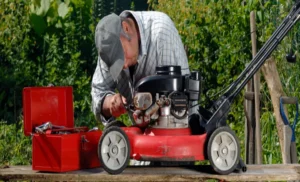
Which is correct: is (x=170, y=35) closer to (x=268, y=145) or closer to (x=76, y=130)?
(x=76, y=130)

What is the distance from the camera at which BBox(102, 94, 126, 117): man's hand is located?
3.44 m

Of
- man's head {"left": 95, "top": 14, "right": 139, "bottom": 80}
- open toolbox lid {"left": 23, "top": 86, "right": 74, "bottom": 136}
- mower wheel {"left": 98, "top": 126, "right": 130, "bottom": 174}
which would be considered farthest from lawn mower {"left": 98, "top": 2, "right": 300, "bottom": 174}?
open toolbox lid {"left": 23, "top": 86, "right": 74, "bottom": 136}

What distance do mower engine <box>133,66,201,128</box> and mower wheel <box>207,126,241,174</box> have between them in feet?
0.50

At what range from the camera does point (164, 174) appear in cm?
317

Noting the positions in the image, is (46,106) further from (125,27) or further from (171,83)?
(171,83)

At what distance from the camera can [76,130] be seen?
3.46 meters

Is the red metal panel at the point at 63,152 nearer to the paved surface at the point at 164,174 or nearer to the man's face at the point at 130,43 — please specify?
the paved surface at the point at 164,174

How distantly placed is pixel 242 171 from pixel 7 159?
13.6 feet

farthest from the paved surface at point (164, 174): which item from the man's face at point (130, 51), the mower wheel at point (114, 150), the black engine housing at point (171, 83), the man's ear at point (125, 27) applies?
the man's ear at point (125, 27)

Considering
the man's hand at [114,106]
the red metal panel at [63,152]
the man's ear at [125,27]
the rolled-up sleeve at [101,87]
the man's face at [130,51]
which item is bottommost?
the red metal panel at [63,152]

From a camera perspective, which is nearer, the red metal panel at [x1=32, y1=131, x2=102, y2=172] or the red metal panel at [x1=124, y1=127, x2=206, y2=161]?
the red metal panel at [x1=124, y1=127, x2=206, y2=161]

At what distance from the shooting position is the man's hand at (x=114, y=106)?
3.44 meters

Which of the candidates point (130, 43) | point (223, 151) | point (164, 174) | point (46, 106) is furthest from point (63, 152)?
point (223, 151)

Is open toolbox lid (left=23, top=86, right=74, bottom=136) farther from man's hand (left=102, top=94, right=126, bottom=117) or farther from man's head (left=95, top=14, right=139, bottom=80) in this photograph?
man's head (left=95, top=14, right=139, bottom=80)
